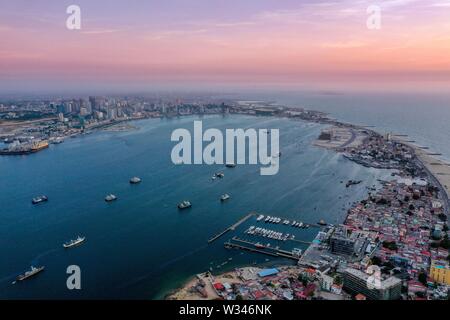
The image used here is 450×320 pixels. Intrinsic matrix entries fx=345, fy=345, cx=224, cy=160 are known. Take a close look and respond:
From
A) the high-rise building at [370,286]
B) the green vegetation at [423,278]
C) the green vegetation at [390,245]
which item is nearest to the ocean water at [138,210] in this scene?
the green vegetation at [390,245]

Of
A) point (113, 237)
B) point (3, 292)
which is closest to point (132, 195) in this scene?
point (113, 237)

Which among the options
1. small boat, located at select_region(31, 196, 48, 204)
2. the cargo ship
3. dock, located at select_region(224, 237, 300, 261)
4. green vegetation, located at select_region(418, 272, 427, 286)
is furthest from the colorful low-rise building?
the cargo ship

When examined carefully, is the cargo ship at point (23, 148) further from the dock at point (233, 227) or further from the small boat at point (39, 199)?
the dock at point (233, 227)

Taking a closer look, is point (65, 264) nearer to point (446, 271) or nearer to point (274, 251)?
point (274, 251)

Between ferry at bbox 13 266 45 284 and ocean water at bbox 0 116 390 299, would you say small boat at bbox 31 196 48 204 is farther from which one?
ferry at bbox 13 266 45 284

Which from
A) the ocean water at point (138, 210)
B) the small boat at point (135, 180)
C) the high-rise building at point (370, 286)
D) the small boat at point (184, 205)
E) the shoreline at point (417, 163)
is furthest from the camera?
the small boat at point (135, 180)
